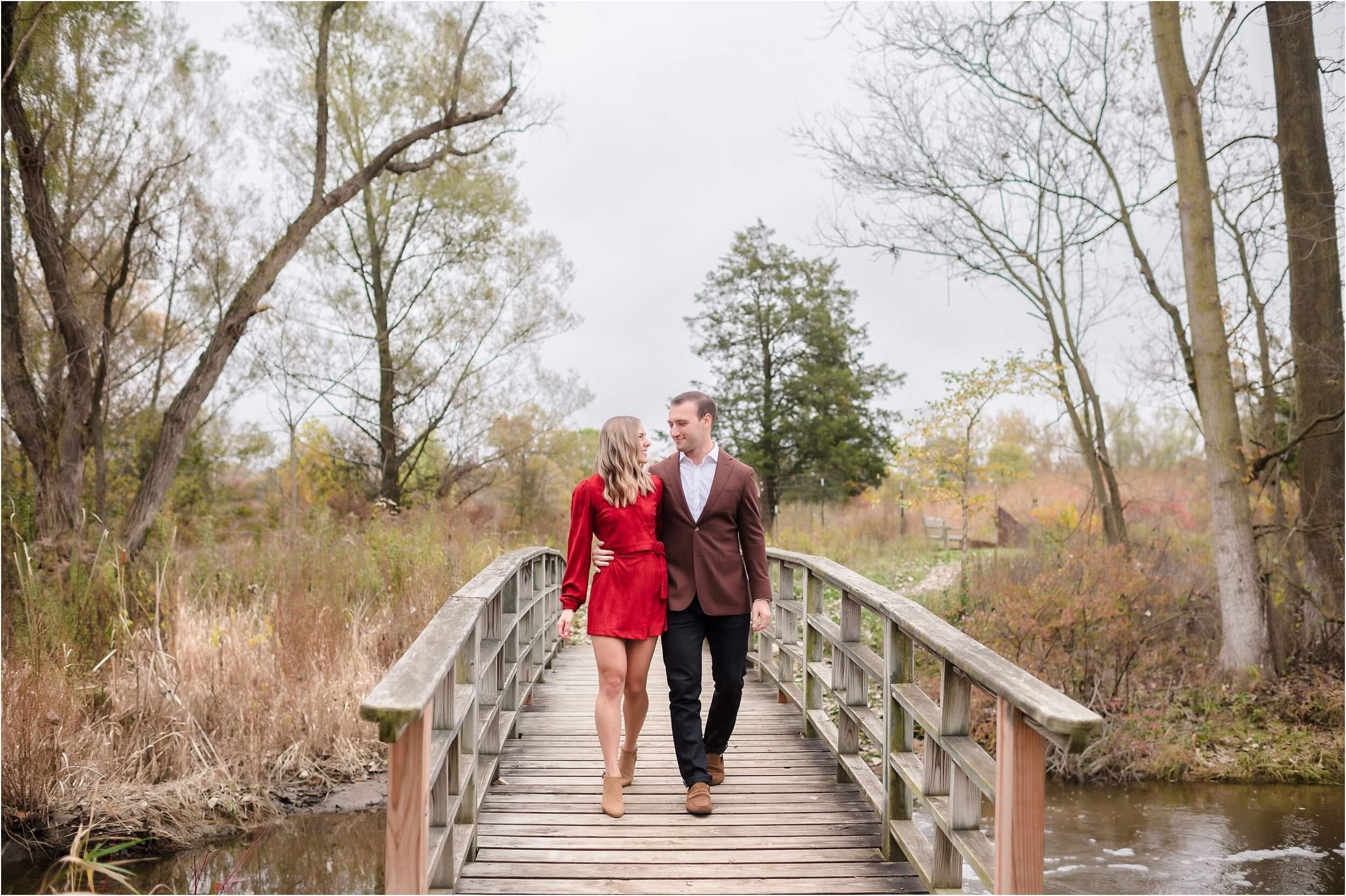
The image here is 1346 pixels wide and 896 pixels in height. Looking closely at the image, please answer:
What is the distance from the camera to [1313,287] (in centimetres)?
1054

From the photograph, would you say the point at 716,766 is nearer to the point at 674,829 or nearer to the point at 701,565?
the point at 674,829

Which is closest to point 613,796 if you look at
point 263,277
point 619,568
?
point 619,568

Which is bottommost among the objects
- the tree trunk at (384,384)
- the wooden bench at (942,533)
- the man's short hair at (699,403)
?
the wooden bench at (942,533)

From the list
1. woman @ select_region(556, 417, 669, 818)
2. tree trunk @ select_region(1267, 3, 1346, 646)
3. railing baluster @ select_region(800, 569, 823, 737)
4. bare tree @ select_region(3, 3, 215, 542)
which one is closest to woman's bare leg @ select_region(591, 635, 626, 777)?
woman @ select_region(556, 417, 669, 818)

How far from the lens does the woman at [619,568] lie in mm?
4125

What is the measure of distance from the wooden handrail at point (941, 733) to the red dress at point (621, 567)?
95cm

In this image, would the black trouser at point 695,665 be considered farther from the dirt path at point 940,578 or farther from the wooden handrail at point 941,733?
the dirt path at point 940,578

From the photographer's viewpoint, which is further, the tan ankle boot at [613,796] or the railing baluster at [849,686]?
the railing baluster at [849,686]

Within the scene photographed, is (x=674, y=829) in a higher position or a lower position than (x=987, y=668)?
lower

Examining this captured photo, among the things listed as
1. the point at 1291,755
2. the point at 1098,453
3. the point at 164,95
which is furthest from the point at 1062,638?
the point at 164,95

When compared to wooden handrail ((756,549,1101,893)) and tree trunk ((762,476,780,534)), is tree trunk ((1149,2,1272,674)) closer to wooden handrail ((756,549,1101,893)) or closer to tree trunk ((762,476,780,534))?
wooden handrail ((756,549,1101,893))

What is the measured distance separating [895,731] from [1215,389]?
7.86 meters

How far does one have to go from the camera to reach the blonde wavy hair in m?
4.11

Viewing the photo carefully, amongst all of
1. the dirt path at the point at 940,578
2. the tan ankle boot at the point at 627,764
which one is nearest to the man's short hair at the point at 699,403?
the tan ankle boot at the point at 627,764
